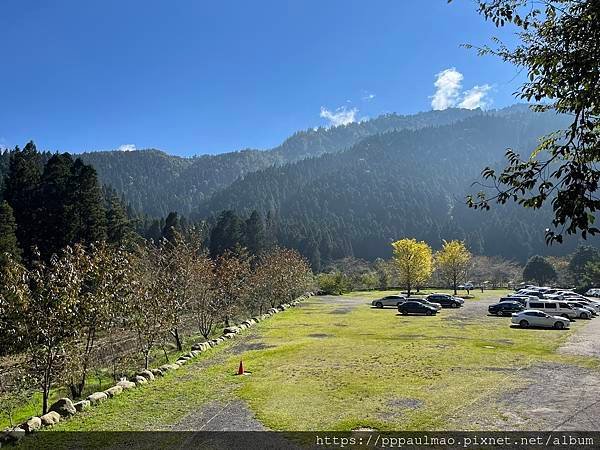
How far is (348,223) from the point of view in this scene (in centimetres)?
16600

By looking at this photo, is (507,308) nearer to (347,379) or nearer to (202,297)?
(202,297)

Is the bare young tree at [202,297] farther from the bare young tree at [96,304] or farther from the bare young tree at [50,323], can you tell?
the bare young tree at [50,323]

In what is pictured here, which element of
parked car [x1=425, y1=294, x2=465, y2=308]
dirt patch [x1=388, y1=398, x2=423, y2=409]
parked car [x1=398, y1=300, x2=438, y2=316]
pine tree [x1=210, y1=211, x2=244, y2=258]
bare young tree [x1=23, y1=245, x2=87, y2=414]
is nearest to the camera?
dirt patch [x1=388, y1=398, x2=423, y2=409]

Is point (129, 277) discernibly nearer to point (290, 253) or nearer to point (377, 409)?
point (377, 409)

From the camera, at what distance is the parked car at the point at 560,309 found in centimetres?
3478

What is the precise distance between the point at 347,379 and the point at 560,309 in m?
28.4

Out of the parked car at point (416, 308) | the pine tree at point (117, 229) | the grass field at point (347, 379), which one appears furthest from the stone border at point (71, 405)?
the pine tree at point (117, 229)

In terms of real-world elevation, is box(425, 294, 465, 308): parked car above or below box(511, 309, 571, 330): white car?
below

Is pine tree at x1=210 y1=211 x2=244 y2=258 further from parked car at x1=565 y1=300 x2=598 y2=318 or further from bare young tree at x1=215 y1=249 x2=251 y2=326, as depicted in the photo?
parked car at x1=565 y1=300 x2=598 y2=318

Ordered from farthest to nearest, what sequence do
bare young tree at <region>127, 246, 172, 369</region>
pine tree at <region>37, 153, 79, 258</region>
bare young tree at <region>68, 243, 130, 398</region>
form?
pine tree at <region>37, 153, 79, 258</region>
bare young tree at <region>127, 246, 172, 369</region>
bare young tree at <region>68, 243, 130, 398</region>

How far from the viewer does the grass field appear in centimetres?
1152

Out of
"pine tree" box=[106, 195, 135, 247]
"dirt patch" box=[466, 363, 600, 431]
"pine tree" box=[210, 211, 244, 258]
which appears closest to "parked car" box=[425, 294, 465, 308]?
"dirt patch" box=[466, 363, 600, 431]

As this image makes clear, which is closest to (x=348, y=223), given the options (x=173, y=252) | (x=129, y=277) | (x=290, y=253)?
(x=290, y=253)

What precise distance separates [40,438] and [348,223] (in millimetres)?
157474
